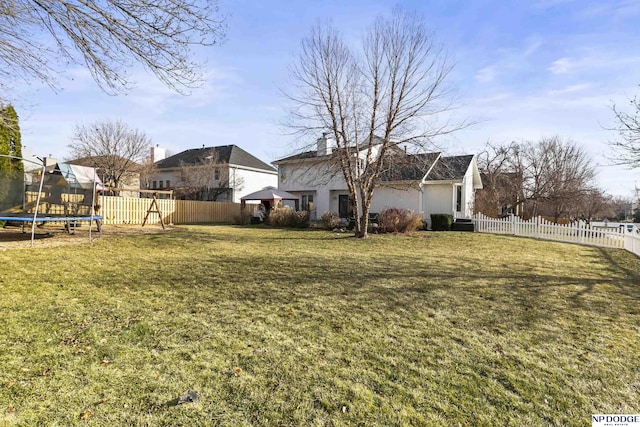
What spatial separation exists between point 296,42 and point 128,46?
35.2ft

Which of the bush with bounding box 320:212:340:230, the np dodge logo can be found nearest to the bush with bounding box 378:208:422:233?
the bush with bounding box 320:212:340:230

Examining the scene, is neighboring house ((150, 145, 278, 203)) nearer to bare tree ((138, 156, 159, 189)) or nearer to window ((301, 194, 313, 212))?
bare tree ((138, 156, 159, 189))

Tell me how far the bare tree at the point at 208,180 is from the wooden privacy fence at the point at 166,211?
7472 millimetres

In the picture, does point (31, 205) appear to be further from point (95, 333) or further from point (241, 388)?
point (241, 388)

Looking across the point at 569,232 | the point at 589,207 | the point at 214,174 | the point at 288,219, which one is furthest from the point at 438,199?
the point at 589,207

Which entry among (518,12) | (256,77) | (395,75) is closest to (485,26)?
(518,12)

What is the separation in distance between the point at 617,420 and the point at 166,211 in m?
23.3

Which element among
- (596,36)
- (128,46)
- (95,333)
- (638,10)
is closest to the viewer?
(95,333)

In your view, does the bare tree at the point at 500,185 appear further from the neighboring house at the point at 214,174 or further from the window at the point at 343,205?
the neighboring house at the point at 214,174

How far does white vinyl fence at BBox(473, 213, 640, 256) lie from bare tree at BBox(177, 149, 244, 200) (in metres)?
24.4

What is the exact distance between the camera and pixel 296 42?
48.2 ft

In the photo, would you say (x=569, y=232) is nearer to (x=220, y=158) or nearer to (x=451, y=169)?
(x=451, y=169)

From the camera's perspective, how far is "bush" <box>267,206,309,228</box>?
19922 mm

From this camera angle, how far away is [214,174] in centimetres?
3447
